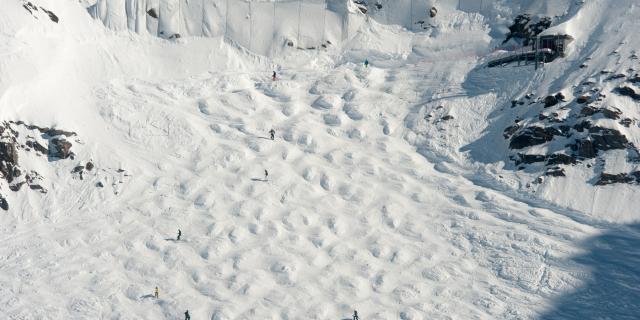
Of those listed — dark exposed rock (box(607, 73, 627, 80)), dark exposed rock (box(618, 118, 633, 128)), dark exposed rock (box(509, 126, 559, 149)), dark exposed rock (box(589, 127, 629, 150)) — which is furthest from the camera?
dark exposed rock (box(607, 73, 627, 80))

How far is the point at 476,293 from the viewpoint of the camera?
59656 mm

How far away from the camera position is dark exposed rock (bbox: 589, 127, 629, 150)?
67625mm

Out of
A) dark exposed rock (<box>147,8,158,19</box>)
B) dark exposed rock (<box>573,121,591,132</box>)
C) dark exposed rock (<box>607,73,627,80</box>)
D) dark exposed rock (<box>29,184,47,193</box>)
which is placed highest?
dark exposed rock (<box>607,73,627,80</box>)

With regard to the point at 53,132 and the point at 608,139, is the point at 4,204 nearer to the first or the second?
the point at 53,132

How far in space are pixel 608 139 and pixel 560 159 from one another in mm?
3403

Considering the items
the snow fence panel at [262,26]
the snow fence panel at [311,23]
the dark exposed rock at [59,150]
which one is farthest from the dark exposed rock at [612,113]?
the dark exposed rock at [59,150]

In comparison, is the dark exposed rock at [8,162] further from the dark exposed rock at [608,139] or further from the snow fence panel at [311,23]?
the dark exposed rock at [608,139]

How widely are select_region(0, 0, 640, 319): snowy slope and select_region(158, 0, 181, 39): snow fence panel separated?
0.88 meters

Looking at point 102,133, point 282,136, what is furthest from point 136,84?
point 282,136

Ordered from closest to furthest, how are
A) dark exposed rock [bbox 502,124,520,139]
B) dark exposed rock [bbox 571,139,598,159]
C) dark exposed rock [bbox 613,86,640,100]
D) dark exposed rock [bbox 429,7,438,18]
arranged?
dark exposed rock [bbox 571,139,598,159] → dark exposed rock [bbox 613,86,640,100] → dark exposed rock [bbox 502,124,520,139] → dark exposed rock [bbox 429,7,438,18]

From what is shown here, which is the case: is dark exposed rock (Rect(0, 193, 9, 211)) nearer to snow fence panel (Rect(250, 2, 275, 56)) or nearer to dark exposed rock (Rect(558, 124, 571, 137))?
snow fence panel (Rect(250, 2, 275, 56))

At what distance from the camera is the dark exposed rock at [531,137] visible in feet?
229

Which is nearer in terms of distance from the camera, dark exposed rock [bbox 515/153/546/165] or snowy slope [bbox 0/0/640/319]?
snowy slope [bbox 0/0/640/319]

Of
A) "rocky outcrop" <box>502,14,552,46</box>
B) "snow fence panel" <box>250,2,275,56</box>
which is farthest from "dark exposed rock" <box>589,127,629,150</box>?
"snow fence panel" <box>250,2,275,56</box>
